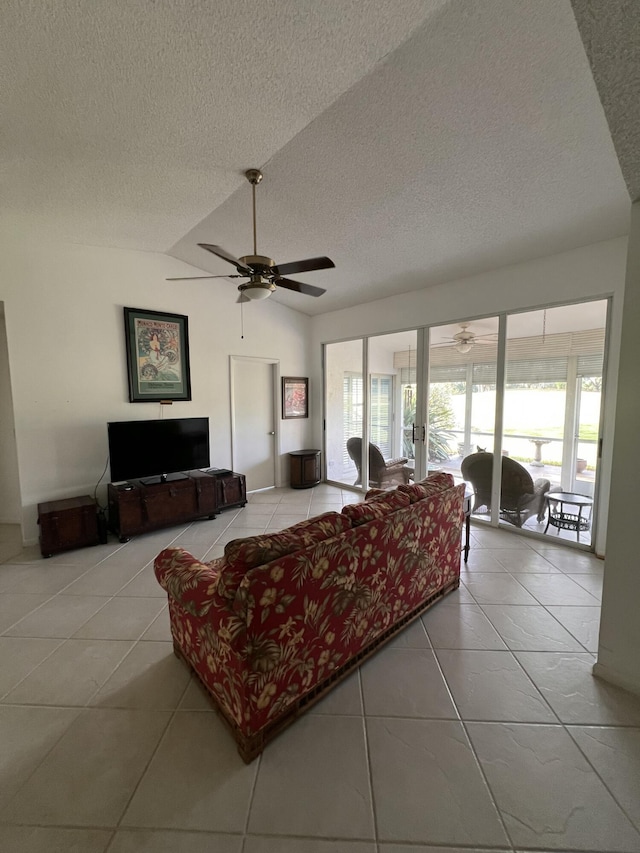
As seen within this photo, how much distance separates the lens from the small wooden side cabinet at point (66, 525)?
3.32 m

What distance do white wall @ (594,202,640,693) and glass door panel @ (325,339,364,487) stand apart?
3.78 meters

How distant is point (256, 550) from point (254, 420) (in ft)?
13.7

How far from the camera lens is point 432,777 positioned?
1.39 meters

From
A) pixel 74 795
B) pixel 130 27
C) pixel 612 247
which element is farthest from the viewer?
pixel 612 247

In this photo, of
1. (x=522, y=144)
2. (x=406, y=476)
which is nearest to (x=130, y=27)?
(x=522, y=144)

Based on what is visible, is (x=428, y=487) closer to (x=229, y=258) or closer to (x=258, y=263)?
(x=258, y=263)

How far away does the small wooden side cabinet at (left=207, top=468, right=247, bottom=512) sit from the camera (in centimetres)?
452

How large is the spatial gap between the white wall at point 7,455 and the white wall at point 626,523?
5343mm

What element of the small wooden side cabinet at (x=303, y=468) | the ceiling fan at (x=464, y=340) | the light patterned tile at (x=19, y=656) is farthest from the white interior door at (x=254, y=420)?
the light patterned tile at (x=19, y=656)

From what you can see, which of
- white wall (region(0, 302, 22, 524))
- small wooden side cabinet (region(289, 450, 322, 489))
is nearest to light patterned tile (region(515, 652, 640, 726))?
small wooden side cabinet (region(289, 450, 322, 489))

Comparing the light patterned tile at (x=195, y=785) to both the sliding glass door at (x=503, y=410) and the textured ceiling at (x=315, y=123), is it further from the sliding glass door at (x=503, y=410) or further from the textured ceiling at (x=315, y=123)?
the sliding glass door at (x=503, y=410)

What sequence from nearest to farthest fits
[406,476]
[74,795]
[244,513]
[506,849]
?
[506,849] → [74,795] → [244,513] → [406,476]

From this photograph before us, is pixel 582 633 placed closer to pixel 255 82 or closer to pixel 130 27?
pixel 255 82

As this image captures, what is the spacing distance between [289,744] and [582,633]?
1.90m
